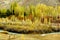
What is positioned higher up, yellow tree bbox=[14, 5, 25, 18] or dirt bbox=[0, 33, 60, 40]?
yellow tree bbox=[14, 5, 25, 18]

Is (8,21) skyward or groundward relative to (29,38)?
skyward

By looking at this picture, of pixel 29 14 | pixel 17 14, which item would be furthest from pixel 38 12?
pixel 17 14

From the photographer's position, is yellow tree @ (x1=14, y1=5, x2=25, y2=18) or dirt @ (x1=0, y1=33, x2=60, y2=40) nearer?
dirt @ (x1=0, y1=33, x2=60, y2=40)

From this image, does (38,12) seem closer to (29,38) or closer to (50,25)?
(50,25)

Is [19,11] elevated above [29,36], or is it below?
above

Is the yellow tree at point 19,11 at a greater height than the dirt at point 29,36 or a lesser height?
greater

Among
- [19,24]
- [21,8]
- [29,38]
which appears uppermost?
[21,8]

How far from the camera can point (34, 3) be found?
2.87 metres

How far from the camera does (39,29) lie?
2.62 meters

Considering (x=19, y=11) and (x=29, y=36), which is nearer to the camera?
(x=29, y=36)

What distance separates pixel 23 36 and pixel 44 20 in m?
0.39

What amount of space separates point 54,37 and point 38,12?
46cm

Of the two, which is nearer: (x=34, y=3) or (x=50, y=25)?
(x=50, y=25)

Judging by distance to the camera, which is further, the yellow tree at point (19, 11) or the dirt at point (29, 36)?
the yellow tree at point (19, 11)
